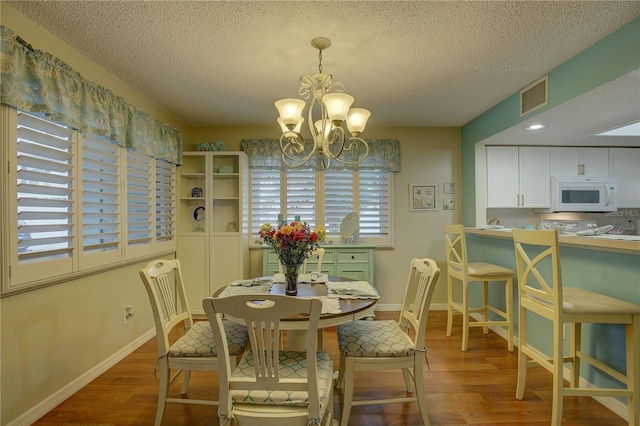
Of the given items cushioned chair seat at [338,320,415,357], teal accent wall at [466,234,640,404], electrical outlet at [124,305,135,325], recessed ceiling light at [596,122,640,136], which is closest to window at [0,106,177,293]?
electrical outlet at [124,305,135,325]

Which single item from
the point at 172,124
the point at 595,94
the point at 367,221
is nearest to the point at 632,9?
the point at 595,94

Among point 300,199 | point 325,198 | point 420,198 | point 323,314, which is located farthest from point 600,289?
point 300,199

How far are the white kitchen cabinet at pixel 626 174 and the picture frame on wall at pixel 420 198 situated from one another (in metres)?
2.22

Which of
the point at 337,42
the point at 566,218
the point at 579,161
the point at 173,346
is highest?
the point at 337,42

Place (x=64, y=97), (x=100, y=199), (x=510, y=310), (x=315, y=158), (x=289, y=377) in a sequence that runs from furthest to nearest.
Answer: (x=315, y=158) < (x=510, y=310) < (x=100, y=199) < (x=64, y=97) < (x=289, y=377)

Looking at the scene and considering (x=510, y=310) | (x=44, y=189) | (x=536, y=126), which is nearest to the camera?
(x=44, y=189)

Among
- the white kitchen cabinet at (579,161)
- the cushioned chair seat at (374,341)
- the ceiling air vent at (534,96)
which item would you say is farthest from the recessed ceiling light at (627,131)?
the cushioned chair seat at (374,341)

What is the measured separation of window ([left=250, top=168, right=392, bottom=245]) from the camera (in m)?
4.32

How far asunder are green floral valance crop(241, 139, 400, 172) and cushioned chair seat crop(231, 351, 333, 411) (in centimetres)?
280

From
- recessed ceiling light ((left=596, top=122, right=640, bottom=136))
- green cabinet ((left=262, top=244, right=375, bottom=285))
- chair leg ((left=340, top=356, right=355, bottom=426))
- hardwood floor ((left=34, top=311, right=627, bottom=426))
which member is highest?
recessed ceiling light ((left=596, top=122, right=640, bottom=136))

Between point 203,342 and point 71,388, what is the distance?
1.20 metres

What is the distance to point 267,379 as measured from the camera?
144cm

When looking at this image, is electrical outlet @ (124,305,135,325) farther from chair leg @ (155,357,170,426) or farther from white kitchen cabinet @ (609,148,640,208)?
white kitchen cabinet @ (609,148,640,208)

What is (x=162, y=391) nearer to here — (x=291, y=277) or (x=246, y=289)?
(x=246, y=289)
